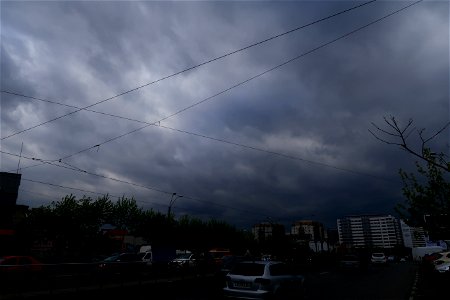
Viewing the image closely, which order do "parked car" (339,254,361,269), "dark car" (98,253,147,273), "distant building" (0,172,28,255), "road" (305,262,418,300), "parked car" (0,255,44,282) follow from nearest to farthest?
"parked car" (0,255,44,282), "road" (305,262,418,300), "dark car" (98,253,147,273), "parked car" (339,254,361,269), "distant building" (0,172,28,255)

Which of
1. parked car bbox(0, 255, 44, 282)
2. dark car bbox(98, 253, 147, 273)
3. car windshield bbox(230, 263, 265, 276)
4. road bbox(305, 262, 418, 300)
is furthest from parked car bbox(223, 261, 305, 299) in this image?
parked car bbox(0, 255, 44, 282)

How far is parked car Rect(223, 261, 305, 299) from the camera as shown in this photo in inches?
415

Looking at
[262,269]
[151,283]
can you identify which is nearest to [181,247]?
[151,283]

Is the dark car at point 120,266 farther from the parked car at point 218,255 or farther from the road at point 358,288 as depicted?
the parked car at point 218,255

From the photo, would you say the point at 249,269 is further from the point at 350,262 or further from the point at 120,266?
the point at 350,262

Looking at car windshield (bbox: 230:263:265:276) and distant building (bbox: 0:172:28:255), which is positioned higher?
distant building (bbox: 0:172:28:255)

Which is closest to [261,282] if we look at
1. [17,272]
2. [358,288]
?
[17,272]

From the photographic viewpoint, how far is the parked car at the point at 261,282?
10.5 meters

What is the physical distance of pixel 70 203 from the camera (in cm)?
4450

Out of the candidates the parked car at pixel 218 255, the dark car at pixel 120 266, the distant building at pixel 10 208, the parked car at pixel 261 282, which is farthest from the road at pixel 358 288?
the distant building at pixel 10 208

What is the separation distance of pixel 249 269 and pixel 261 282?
761 millimetres

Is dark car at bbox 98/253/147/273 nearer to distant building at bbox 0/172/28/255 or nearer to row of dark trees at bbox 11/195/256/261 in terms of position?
row of dark trees at bbox 11/195/256/261

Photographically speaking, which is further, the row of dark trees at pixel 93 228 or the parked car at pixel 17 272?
the row of dark trees at pixel 93 228

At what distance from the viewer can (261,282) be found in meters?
10.6
